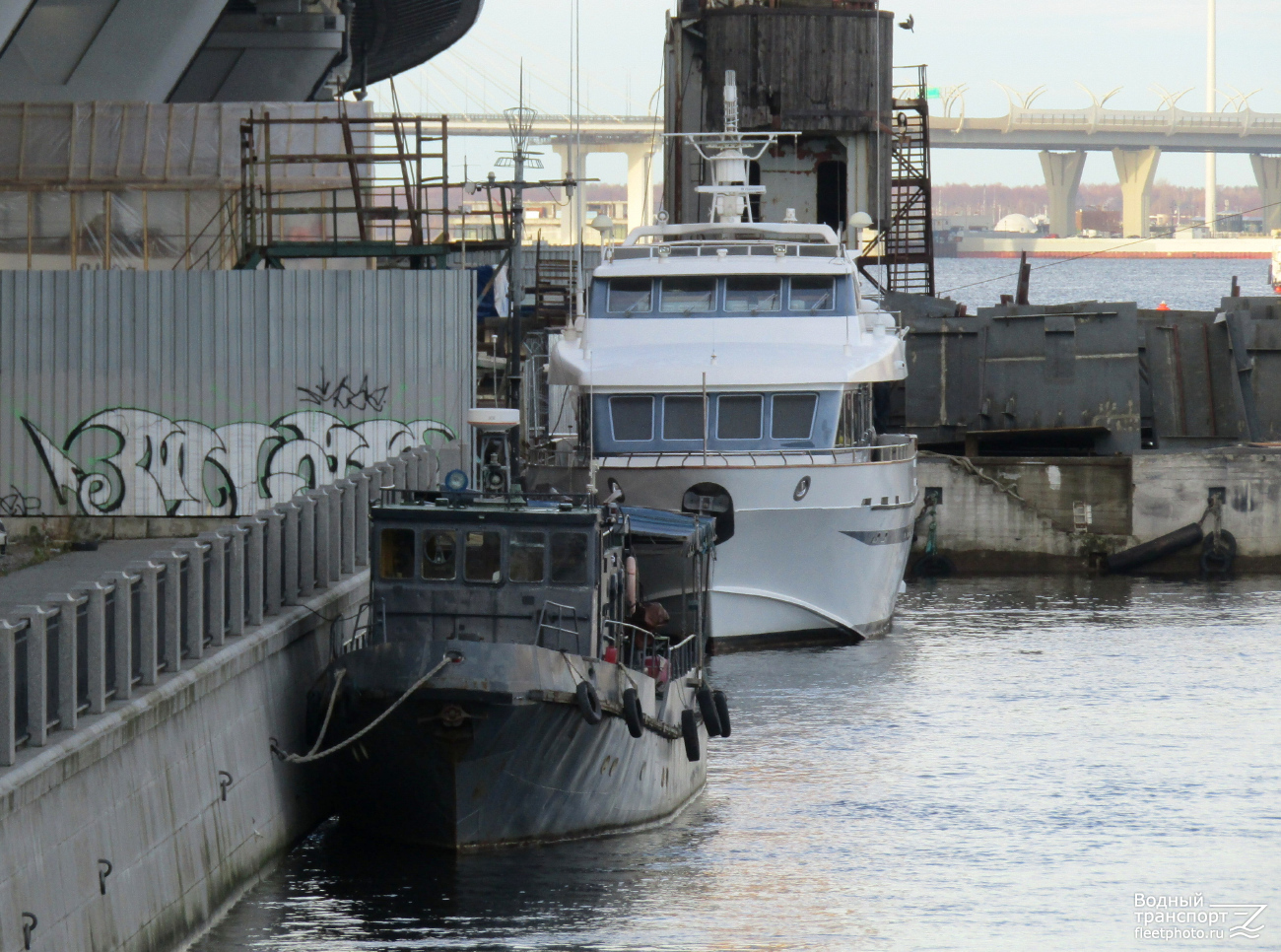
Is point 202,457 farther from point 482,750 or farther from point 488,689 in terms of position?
point 488,689

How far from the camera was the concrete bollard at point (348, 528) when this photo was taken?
23.1m

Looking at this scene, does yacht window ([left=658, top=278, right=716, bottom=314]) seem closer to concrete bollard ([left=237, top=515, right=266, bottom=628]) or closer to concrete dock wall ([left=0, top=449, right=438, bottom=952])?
concrete dock wall ([left=0, top=449, right=438, bottom=952])

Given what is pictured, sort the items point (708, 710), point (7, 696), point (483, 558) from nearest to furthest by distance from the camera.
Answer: point (7, 696), point (483, 558), point (708, 710)

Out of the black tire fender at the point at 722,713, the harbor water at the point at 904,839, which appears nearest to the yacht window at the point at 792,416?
the harbor water at the point at 904,839

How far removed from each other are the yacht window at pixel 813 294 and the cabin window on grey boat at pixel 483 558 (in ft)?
46.3

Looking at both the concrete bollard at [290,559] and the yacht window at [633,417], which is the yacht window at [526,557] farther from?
the yacht window at [633,417]

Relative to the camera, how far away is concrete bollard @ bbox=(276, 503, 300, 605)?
802 inches

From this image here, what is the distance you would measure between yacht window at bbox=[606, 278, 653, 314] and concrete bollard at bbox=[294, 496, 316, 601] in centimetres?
1214

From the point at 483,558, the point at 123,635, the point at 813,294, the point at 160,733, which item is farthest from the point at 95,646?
the point at 813,294

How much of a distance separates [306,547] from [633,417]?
10.6 meters

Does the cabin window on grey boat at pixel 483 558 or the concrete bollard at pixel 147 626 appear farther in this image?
the cabin window on grey boat at pixel 483 558

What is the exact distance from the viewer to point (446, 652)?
18.2 m

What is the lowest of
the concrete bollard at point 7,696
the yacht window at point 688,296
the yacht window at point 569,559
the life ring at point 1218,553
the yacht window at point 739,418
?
the life ring at point 1218,553

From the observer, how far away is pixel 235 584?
60.1 feet
